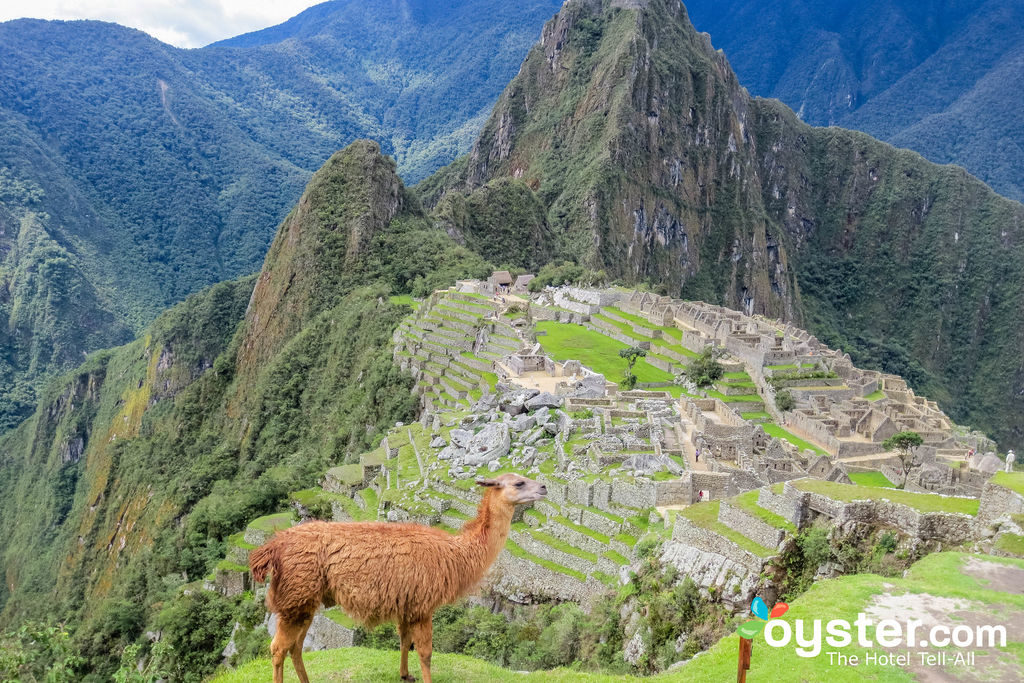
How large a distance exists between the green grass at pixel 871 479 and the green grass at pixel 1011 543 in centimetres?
1625

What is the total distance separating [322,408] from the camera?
5325 centimetres

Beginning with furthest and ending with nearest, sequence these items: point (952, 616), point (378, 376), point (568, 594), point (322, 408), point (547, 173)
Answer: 1. point (547, 173)
2. point (322, 408)
3. point (378, 376)
4. point (568, 594)
5. point (952, 616)

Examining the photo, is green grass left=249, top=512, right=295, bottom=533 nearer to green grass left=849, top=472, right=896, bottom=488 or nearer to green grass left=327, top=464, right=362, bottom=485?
green grass left=327, top=464, right=362, bottom=485

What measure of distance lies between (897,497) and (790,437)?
22.4m

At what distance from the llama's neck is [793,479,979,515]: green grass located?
691 cm

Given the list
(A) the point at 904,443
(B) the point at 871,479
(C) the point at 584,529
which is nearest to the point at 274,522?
(C) the point at 584,529

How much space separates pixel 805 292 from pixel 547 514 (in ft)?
580

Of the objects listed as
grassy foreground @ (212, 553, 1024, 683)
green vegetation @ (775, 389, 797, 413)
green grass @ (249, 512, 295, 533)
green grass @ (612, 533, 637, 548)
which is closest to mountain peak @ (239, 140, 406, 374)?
green vegetation @ (775, 389, 797, 413)

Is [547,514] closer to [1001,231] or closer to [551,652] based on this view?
[551,652]

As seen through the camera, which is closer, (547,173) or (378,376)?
(378,376)

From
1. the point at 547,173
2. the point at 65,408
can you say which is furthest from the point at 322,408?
the point at 547,173

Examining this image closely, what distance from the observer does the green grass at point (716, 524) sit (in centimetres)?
1262

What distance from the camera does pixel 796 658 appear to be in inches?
354

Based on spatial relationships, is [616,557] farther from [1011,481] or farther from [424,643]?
[424,643]
